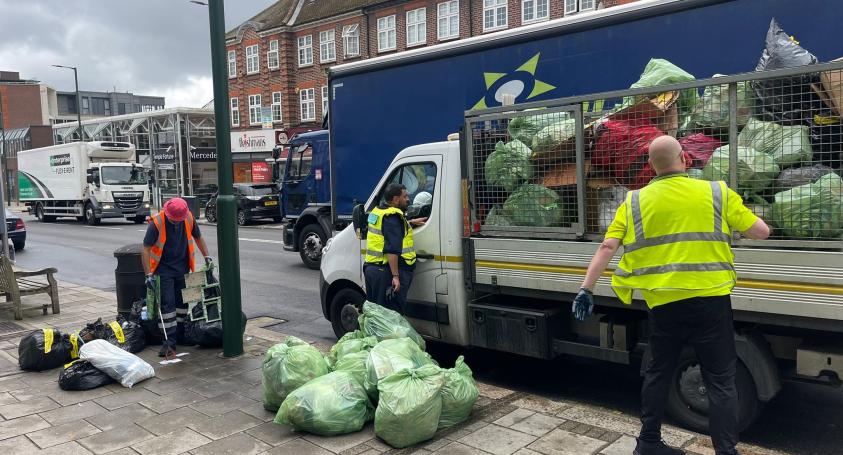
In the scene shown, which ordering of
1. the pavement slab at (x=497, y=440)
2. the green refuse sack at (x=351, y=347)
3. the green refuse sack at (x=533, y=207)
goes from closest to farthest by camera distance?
the pavement slab at (x=497, y=440), the green refuse sack at (x=533, y=207), the green refuse sack at (x=351, y=347)

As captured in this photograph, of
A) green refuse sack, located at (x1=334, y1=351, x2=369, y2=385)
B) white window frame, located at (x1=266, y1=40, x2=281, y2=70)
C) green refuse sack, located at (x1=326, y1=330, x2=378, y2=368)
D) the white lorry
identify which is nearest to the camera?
green refuse sack, located at (x1=334, y1=351, x2=369, y2=385)

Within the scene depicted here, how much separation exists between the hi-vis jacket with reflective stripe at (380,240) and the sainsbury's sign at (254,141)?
31229 millimetres

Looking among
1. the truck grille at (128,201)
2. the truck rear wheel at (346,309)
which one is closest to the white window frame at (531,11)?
the truck grille at (128,201)

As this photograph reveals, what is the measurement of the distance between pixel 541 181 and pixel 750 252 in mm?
1499

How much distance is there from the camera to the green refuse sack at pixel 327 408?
4172 millimetres

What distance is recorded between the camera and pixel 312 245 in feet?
43.0

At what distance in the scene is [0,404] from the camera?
5039 millimetres

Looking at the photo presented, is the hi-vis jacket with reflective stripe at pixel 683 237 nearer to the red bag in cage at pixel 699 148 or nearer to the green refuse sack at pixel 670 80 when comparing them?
the red bag in cage at pixel 699 148

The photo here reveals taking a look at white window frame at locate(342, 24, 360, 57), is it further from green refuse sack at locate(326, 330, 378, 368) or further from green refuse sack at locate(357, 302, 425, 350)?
green refuse sack at locate(326, 330, 378, 368)

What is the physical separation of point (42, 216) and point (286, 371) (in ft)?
108

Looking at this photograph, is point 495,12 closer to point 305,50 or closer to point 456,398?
point 305,50

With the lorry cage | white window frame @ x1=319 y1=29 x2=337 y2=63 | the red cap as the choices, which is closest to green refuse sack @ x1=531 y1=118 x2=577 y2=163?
the lorry cage

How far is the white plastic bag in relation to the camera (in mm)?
5414

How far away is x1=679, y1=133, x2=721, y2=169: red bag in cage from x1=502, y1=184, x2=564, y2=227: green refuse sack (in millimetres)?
926
